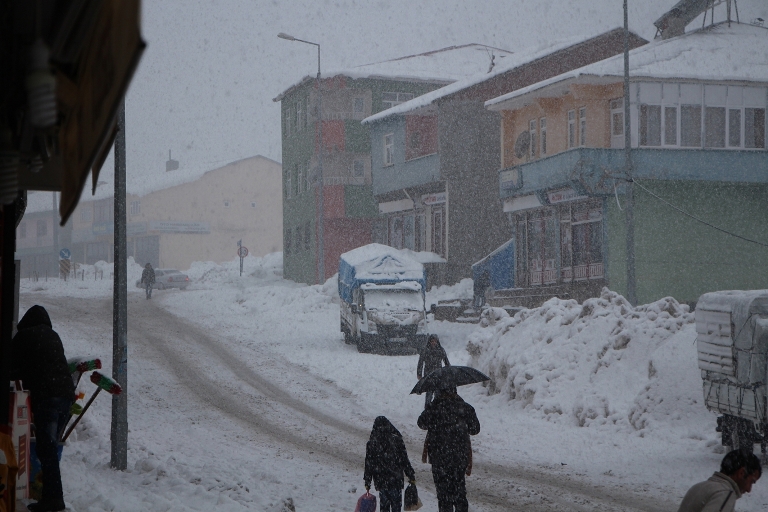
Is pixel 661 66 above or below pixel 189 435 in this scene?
above

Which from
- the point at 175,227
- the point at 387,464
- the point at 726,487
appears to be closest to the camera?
the point at 726,487

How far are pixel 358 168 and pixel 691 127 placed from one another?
846 inches

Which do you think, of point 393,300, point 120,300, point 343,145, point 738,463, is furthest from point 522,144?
point 738,463

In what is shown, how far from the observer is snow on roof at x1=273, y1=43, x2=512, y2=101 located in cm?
4862

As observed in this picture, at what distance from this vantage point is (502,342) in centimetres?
2109

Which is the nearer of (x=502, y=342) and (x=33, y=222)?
(x=502, y=342)

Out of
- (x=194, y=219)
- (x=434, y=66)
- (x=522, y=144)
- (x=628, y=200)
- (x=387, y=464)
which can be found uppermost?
(x=434, y=66)

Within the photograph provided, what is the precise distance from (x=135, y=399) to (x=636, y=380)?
1065 cm

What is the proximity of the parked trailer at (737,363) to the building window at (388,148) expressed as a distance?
31.7 meters

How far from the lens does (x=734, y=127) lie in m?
31.4

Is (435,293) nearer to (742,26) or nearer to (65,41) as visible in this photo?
(742,26)

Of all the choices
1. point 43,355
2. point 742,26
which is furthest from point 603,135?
point 43,355

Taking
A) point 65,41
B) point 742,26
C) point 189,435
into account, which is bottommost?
point 189,435

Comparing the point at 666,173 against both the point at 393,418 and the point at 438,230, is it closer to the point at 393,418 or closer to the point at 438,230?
the point at 438,230
